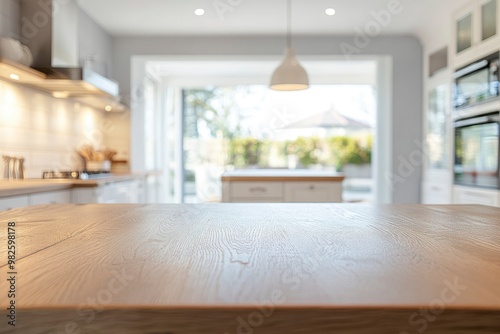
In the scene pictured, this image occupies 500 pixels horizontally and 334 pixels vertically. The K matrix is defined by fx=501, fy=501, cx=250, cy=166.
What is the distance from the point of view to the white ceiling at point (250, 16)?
181 inches

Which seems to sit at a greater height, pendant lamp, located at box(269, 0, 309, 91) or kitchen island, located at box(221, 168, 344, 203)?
pendant lamp, located at box(269, 0, 309, 91)

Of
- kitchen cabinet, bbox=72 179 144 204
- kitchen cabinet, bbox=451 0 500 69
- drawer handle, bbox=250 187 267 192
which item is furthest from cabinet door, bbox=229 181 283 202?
kitchen cabinet, bbox=451 0 500 69

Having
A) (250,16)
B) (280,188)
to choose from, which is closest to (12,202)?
(280,188)

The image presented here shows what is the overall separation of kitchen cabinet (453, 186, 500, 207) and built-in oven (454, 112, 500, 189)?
1.8 inches

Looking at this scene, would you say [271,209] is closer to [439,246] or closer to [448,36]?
[439,246]

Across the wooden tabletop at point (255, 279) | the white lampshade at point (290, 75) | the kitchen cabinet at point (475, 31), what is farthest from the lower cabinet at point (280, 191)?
Result: the wooden tabletop at point (255, 279)

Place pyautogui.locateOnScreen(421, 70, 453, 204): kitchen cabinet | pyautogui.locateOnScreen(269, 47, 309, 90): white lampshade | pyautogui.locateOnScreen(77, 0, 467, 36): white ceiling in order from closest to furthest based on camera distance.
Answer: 1. pyautogui.locateOnScreen(269, 47, 309, 90): white lampshade
2. pyautogui.locateOnScreen(77, 0, 467, 36): white ceiling
3. pyautogui.locateOnScreen(421, 70, 453, 204): kitchen cabinet

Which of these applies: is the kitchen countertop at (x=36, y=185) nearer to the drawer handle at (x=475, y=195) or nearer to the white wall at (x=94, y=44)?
the white wall at (x=94, y=44)

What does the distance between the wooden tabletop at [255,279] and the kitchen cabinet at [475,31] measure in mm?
3286

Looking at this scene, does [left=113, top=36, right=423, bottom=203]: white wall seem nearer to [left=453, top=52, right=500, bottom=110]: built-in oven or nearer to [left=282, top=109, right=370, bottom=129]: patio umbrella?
[left=453, top=52, right=500, bottom=110]: built-in oven

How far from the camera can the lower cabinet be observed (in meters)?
3.75

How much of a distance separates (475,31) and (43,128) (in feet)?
11.7

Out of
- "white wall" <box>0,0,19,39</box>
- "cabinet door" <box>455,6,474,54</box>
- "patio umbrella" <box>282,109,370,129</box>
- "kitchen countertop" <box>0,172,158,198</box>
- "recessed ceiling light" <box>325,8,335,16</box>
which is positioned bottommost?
"kitchen countertop" <box>0,172,158,198</box>

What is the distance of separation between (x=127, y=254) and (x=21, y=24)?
3.41 meters
